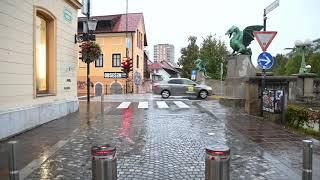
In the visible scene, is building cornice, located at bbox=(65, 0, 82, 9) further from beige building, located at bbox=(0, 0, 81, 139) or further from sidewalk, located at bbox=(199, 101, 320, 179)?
sidewalk, located at bbox=(199, 101, 320, 179)

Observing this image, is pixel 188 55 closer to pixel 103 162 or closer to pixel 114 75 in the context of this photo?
pixel 114 75

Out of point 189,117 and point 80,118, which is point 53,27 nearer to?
point 80,118

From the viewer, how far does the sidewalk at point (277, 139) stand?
23.5ft

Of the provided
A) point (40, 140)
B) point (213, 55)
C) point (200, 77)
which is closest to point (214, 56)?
point (213, 55)

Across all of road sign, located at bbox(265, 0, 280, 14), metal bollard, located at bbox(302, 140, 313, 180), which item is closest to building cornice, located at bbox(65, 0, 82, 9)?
road sign, located at bbox(265, 0, 280, 14)

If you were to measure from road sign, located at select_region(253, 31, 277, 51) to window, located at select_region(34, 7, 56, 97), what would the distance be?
22.3 feet

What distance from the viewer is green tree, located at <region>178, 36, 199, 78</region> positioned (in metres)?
64.1

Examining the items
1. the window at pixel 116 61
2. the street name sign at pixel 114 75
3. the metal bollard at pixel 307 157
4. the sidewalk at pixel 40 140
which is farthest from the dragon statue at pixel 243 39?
the window at pixel 116 61

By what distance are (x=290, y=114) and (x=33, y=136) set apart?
7.41 metres

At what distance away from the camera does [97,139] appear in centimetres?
952

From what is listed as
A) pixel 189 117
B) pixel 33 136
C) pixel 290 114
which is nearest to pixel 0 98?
pixel 33 136

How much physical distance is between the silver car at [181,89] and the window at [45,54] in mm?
15722

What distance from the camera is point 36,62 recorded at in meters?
11.9

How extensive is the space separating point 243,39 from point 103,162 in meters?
17.1
